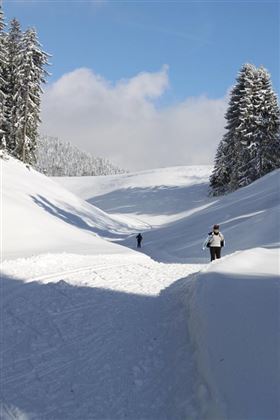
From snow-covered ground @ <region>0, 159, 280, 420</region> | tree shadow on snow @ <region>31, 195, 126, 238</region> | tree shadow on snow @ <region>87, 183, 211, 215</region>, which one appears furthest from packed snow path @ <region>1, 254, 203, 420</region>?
tree shadow on snow @ <region>87, 183, 211, 215</region>

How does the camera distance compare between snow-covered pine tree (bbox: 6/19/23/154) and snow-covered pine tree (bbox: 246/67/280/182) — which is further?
snow-covered pine tree (bbox: 246/67/280/182)

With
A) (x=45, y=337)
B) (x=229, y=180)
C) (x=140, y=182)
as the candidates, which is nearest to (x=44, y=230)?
(x=45, y=337)

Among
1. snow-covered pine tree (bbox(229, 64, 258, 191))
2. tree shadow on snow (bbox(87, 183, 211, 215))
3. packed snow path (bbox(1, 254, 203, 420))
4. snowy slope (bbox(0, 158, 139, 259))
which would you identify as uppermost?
snow-covered pine tree (bbox(229, 64, 258, 191))

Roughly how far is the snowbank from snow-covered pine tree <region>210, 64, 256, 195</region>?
120ft

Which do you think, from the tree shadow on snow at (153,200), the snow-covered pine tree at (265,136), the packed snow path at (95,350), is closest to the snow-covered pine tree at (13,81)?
the tree shadow on snow at (153,200)

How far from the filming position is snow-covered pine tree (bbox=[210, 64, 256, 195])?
4469 cm

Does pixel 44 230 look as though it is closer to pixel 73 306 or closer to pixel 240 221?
pixel 240 221

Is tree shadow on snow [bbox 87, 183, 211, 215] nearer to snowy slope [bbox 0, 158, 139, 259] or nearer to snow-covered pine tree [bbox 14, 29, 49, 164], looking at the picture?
snowy slope [bbox 0, 158, 139, 259]

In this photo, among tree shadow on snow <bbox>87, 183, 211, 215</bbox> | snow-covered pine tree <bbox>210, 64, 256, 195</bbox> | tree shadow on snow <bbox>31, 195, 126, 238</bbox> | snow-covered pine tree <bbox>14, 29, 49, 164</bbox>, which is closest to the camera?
tree shadow on snow <bbox>31, 195, 126, 238</bbox>

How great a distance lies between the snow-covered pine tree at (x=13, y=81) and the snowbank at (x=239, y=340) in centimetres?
3409

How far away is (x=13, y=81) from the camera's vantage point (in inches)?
1609

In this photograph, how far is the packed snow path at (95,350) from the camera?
17.6 feet

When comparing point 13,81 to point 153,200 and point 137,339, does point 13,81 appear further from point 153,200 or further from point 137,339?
point 137,339

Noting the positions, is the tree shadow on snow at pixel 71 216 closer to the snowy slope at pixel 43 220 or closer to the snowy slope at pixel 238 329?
the snowy slope at pixel 43 220
